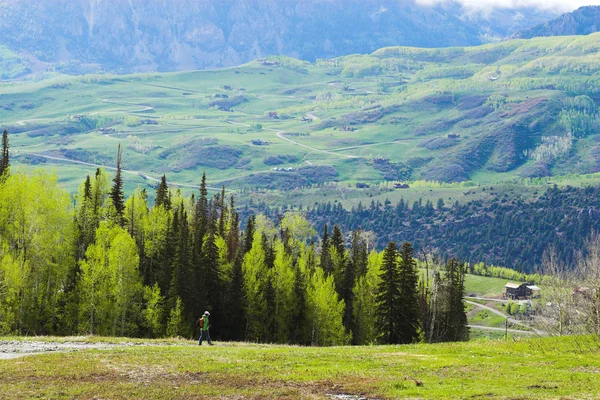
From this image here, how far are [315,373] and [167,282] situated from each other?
6842 centimetres

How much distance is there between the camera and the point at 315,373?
170 feet

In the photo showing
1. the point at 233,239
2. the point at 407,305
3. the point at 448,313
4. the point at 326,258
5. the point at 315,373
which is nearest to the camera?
the point at 315,373

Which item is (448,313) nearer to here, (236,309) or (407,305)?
(407,305)

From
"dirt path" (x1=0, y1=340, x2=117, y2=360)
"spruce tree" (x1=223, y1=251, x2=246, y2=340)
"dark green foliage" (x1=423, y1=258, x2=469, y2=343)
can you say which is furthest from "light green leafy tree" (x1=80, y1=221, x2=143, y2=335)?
"dark green foliage" (x1=423, y1=258, x2=469, y2=343)

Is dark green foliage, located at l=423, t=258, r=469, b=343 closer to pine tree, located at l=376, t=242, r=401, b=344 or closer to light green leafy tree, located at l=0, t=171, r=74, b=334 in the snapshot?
pine tree, located at l=376, t=242, r=401, b=344

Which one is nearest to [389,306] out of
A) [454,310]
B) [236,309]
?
[236,309]

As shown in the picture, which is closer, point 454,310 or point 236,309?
point 236,309

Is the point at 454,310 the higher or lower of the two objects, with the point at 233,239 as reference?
lower

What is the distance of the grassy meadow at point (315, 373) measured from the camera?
45062 millimetres

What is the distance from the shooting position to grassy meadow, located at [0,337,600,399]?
45.1 metres

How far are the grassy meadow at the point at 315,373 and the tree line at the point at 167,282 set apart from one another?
1707 inches

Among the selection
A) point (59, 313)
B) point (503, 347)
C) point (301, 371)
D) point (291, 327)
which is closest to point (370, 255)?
point (291, 327)

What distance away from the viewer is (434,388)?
45938 millimetres

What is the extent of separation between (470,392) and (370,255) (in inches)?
3915
